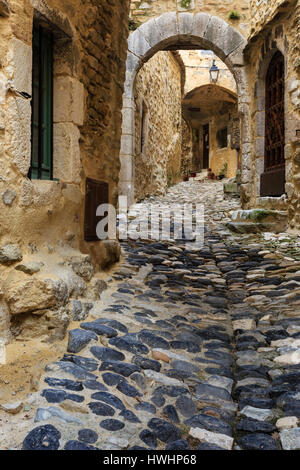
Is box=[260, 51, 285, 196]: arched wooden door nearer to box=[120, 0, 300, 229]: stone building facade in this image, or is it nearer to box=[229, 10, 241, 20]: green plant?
box=[120, 0, 300, 229]: stone building facade

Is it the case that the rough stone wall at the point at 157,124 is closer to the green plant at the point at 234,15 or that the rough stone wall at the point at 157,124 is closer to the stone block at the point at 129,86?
the stone block at the point at 129,86

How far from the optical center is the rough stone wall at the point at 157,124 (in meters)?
9.70

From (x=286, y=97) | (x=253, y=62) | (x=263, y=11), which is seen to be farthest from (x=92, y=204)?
(x=253, y=62)

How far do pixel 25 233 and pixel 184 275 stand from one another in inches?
86.5

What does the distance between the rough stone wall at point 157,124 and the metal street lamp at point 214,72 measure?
1.51 meters

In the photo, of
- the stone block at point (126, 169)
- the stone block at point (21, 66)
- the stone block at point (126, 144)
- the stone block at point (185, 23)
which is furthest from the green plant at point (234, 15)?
the stone block at point (21, 66)

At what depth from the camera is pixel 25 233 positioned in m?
2.48

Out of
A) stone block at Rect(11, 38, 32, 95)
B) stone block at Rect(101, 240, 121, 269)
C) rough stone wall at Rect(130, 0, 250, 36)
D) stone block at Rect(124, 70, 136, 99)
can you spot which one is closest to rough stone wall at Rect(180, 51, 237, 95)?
rough stone wall at Rect(130, 0, 250, 36)

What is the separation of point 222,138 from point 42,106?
→ 64.5 ft

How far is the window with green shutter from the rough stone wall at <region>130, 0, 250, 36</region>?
677 cm

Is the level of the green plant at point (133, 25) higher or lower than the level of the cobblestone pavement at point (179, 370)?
higher

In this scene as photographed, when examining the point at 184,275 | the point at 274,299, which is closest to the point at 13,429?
the point at 274,299

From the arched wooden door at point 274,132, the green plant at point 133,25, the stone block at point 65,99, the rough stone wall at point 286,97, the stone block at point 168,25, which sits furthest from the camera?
the green plant at point 133,25
